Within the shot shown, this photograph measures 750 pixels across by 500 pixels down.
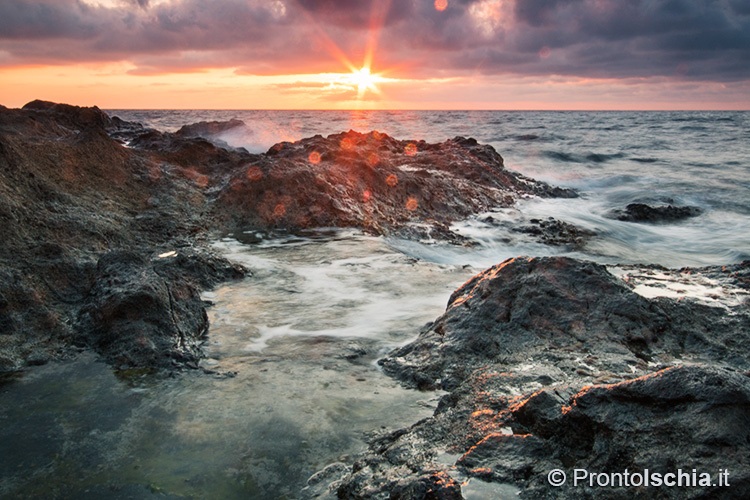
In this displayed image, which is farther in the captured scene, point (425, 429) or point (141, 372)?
point (141, 372)

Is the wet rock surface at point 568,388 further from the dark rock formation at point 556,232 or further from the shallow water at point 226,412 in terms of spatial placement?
the dark rock formation at point 556,232

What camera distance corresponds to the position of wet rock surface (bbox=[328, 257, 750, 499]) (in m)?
1.69

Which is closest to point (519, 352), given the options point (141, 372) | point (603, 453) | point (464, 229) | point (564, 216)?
point (603, 453)

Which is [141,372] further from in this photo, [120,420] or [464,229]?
[464,229]

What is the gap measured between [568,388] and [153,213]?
6.15m

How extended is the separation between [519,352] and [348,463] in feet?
4.30

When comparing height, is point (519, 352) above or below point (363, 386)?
above

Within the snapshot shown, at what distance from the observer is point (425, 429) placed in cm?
234

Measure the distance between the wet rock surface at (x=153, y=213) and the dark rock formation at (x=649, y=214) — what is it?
208 centimetres

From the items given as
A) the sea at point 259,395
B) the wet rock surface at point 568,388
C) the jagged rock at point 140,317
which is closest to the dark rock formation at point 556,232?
the sea at point 259,395

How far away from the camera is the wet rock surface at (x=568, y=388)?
1.69 meters

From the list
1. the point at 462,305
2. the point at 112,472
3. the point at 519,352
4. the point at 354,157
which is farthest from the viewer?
the point at 354,157

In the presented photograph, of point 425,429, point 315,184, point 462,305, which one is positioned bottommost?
point 425,429

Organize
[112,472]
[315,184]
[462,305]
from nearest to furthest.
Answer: [112,472]
[462,305]
[315,184]
